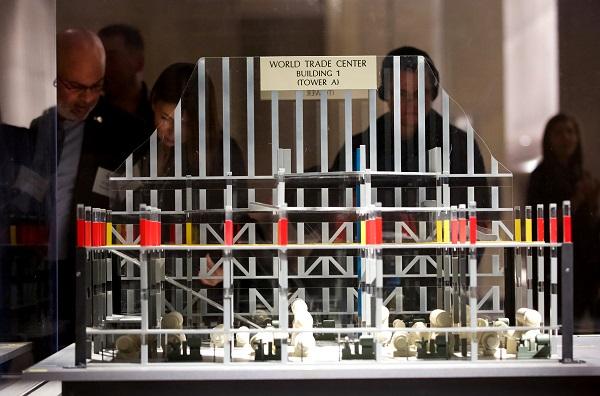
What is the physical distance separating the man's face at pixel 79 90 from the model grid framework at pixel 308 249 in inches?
28.2

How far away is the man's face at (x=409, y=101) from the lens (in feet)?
12.8

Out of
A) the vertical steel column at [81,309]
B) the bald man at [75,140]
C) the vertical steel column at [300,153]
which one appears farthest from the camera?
the bald man at [75,140]

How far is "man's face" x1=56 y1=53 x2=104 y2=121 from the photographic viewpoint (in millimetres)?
4430

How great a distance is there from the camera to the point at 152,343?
3.40m

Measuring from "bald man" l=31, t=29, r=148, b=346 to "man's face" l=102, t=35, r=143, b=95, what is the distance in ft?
0.12

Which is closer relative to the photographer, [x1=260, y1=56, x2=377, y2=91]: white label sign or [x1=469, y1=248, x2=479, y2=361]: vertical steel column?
[x1=469, y1=248, x2=479, y2=361]: vertical steel column

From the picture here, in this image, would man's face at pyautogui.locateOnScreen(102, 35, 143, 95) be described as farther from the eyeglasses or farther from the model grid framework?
the model grid framework

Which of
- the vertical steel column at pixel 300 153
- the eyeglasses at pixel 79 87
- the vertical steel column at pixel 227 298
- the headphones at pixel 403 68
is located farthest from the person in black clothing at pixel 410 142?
the eyeglasses at pixel 79 87

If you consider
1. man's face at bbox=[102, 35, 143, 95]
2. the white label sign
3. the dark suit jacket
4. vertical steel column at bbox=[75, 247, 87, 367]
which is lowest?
vertical steel column at bbox=[75, 247, 87, 367]

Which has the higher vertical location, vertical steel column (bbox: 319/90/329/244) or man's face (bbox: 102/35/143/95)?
man's face (bbox: 102/35/143/95)

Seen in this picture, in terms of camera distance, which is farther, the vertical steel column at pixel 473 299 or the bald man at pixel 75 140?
the bald man at pixel 75 140

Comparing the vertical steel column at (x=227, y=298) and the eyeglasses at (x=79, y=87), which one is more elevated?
the eyeglasses at (x=79, y=87)

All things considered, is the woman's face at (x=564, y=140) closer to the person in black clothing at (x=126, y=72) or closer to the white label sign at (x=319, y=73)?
the white label sign at (x=319, y=73)

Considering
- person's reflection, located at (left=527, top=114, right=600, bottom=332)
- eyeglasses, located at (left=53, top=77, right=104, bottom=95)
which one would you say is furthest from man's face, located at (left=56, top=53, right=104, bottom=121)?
person's reflection, located at (left=527, top=114, right=600, bottom=332)
